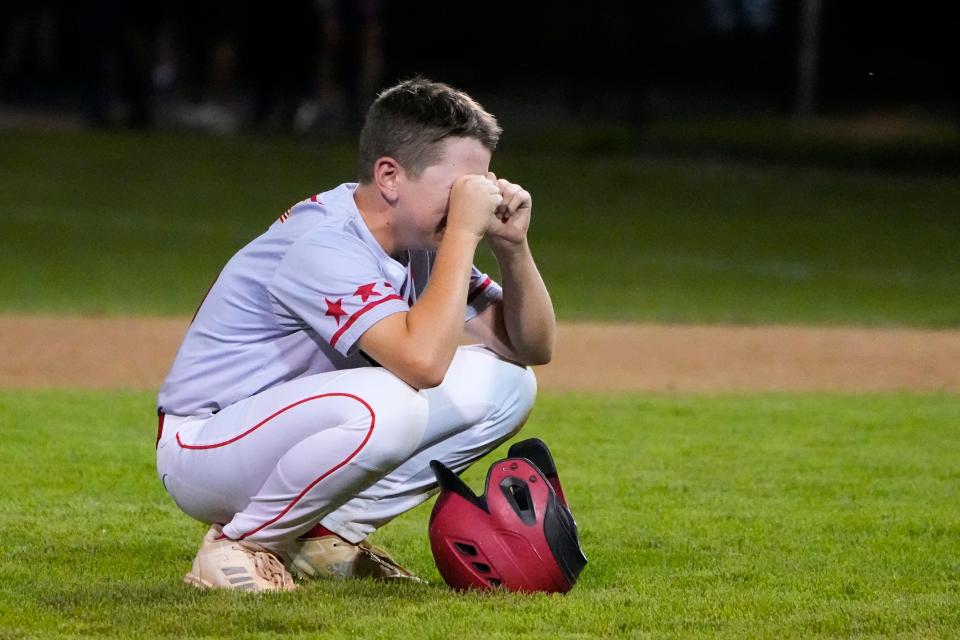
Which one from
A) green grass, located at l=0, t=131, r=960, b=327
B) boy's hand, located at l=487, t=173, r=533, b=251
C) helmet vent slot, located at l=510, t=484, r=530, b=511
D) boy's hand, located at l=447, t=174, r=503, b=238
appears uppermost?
boy's hand, located at l=447, t=174, r=503, b=238

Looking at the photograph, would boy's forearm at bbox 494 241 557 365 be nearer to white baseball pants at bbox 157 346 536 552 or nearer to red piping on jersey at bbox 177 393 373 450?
white baseball pants at bbox 157 346 536 552

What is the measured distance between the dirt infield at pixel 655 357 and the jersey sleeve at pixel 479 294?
3.37 metres

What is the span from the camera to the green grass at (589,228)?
34.7 feet

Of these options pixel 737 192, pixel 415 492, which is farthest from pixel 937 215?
pixel 415 492

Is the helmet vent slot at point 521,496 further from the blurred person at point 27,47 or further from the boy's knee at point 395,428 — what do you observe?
the blurred person at point 27,47

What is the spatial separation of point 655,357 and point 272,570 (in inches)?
197

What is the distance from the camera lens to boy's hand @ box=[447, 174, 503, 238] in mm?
3594

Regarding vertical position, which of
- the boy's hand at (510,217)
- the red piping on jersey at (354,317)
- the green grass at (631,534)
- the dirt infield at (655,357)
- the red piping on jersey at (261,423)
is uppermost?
the boy's hand at (510,217)

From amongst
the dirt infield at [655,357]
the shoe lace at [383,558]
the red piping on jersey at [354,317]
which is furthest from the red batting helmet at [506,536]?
the dirt infield at [655,357]

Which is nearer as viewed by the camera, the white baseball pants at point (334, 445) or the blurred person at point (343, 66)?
the white baseball pants at point (334, 445)

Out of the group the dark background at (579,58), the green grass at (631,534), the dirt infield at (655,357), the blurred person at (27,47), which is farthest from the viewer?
the blurred person at (27,47)

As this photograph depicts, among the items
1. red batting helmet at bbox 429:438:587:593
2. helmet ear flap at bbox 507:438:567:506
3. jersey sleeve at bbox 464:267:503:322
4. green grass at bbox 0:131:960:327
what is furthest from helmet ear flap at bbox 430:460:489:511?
green grass at bbox 0:131:960:327

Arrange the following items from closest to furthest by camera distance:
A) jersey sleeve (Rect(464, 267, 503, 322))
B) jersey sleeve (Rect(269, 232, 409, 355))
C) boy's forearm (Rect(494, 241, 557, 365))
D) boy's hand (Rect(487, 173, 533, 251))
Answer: jersey sleeve (Rect(269, 232, 409, 355))
boy's hand (Rect(487, 173, 533, 251))
boy's forearm (Rect(494, 241, 557, 365))
jersey sleeve (Rect(464, 267, 503, 322))

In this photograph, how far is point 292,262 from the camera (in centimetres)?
362
